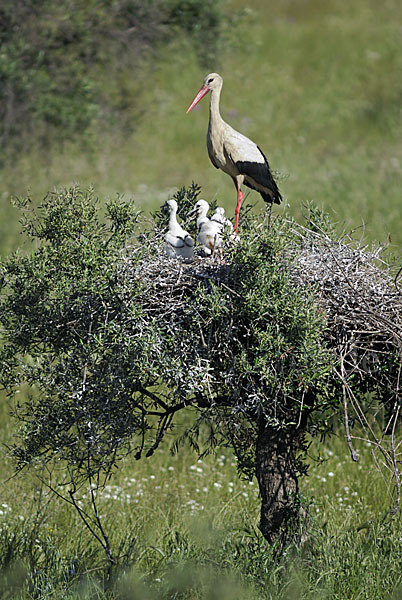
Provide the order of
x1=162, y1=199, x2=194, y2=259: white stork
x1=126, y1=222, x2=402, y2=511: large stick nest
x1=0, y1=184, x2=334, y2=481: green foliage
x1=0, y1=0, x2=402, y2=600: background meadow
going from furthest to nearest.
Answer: x1=0, y1=0, x2=402, y2=600: background meadow
x1=162, y1=199, x2=194, y2=259: white stork
x1=126, y1=222, x2=402, y2=511: large stick nest
x1=0, y1=184, x2=334, y2=481: green foliage

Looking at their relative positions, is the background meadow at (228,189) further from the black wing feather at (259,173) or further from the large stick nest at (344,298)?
the large stick nest at (344,298)

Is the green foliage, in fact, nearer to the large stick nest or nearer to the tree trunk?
the large stick nest

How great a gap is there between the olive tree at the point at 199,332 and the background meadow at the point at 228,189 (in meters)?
0.64

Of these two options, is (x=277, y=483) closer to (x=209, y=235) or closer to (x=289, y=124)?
(x=209, y=235)

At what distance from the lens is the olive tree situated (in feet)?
14.2

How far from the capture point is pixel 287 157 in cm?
2022

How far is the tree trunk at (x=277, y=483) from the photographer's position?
509cm

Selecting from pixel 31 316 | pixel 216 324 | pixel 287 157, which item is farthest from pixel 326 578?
pixel 287 157

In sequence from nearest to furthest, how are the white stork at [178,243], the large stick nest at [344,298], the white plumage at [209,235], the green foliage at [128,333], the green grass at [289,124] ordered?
1. the green foliage at [128,333]
2. the large stick nest at [344,298]
3. the white plumage at [209,235]
4. the white stork at [178,243]
5. the green grass at [289,124]

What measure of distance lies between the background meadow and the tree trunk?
0.17 metres

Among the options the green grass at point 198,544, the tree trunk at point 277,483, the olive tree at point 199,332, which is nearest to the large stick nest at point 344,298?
the olive tree at point 199,332

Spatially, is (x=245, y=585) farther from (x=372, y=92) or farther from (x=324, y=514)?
(x=372, y=92)

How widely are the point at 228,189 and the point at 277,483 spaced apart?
42.1 feet

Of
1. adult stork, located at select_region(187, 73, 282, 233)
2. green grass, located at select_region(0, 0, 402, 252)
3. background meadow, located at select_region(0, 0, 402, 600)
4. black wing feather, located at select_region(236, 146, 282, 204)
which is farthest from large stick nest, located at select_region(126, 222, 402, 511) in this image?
green grass, located at select_region(0, 0, 402, 252)
